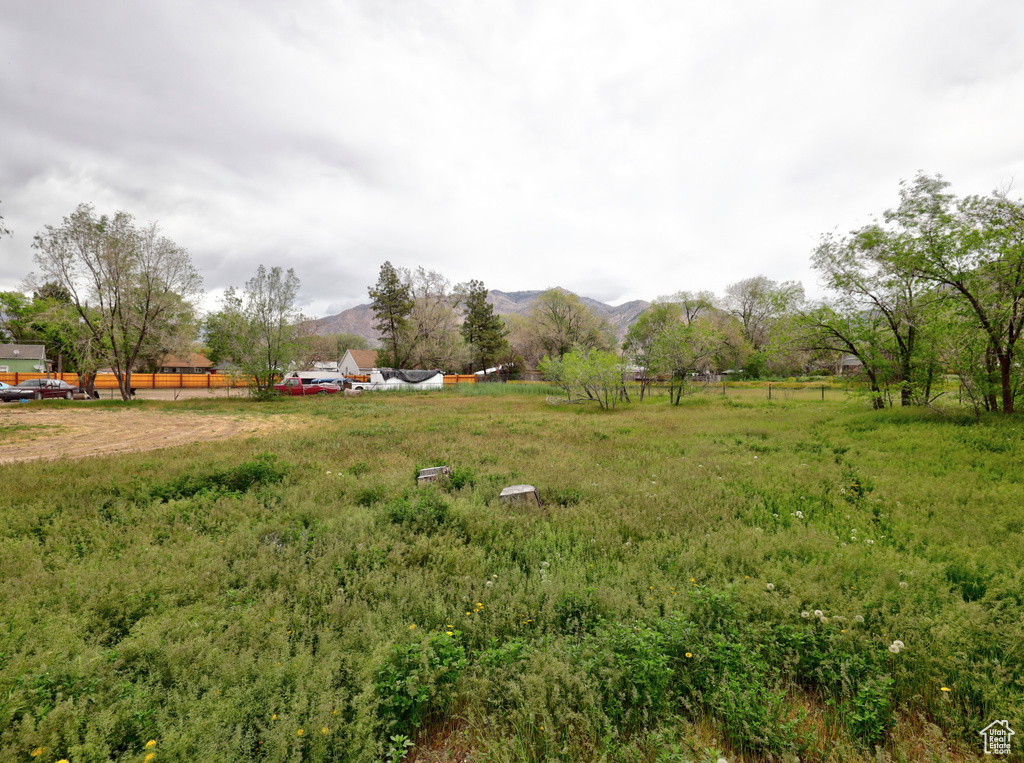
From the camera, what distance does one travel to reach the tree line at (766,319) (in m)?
10.4

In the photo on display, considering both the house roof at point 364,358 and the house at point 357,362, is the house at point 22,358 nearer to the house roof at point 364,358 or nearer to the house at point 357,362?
the house at point 357,362

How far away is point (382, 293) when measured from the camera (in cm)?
4816

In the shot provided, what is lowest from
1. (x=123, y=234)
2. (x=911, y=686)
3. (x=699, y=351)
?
(x=911, y=686)

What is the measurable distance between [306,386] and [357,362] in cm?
3977

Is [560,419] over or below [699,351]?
Answer: below

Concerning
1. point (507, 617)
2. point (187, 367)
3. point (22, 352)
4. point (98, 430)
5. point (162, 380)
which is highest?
point (22, 352)

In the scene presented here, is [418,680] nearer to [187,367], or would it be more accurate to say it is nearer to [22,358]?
[22,358]

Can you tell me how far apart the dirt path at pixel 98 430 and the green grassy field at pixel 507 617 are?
3960 millimetres

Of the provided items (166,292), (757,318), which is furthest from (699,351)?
(757,318)

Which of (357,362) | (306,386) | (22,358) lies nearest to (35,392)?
(306,386)

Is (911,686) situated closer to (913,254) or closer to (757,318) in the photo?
(913,254)

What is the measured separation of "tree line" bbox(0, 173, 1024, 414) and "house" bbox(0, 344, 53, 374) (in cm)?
454

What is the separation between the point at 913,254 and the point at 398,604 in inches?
597

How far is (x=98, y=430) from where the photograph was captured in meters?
13.8
